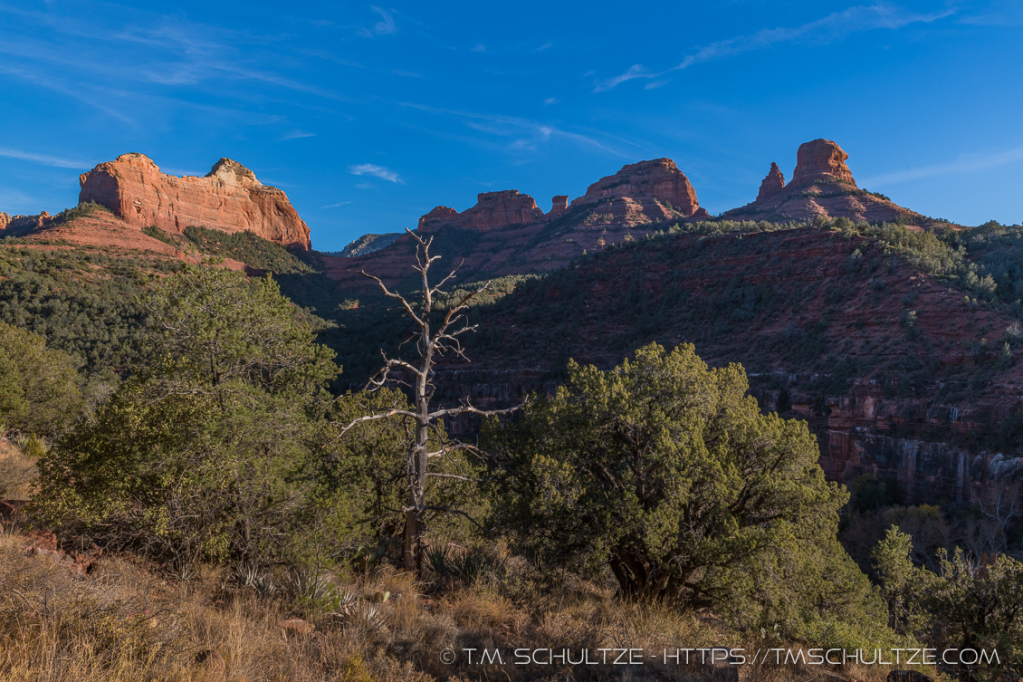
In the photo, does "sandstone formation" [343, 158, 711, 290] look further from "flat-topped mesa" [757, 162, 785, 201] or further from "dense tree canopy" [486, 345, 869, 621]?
"dense tree canopy" [486, 345, 869, 621]

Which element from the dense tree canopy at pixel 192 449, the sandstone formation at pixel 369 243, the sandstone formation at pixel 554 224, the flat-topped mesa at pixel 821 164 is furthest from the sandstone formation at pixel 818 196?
the sandstone formation at pixel 369 243

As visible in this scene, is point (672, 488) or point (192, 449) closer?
point (192, 449)

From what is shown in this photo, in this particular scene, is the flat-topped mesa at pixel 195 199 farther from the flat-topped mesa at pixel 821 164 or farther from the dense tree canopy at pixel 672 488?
the flat-topped mesa at pixel 821 164

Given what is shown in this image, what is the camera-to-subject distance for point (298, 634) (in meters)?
4.67

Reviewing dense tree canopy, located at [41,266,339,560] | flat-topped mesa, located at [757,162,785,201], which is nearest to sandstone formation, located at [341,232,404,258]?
flat-topped mesa, located at [757,162,785,201]

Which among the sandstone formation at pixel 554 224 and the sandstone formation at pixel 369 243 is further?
the sandstone formation at pixel 369 243

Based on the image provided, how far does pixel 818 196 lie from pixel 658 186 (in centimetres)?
3136

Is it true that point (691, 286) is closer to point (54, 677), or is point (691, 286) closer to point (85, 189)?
point (54, 677)

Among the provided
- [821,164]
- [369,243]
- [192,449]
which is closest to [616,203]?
[821,164]

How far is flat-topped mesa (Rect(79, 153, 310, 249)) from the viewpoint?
71438 mm

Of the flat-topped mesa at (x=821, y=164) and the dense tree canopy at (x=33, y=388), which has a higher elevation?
the flat-topped mesa at (x=821, y=164)

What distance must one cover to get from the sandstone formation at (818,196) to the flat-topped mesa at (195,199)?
273 ft

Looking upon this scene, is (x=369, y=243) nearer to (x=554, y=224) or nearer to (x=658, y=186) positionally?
(x=554, y=224)

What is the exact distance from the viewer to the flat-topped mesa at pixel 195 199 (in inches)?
2813
